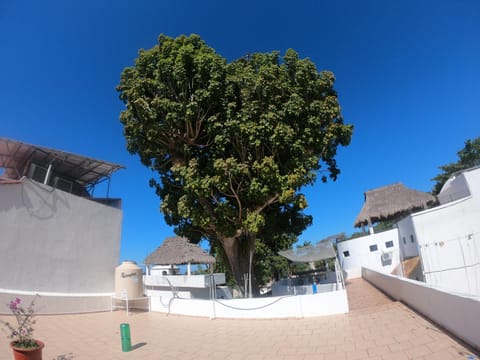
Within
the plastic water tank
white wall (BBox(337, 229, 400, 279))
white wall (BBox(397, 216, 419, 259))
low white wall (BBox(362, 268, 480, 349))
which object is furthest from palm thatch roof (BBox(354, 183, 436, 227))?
the plastic water tank

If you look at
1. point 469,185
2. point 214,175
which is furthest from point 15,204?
point 469,185

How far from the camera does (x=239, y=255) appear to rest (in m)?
13.0

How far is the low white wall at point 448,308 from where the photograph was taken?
187 inches

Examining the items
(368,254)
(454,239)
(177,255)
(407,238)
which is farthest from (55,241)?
(368,254)

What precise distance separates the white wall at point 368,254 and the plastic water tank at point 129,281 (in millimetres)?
17513

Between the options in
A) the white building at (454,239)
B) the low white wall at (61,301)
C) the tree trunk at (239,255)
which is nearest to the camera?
the low white wall at (61,301)

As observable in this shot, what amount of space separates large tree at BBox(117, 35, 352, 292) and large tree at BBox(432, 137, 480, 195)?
3171cm

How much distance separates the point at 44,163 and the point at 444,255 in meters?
21.9

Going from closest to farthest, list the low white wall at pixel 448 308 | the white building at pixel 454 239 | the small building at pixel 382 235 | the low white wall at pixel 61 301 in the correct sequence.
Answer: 1. the low white wall at pixel 448 308
2. the low white wall at pixel 61 301
3. the white building at pixel 454 239
4. the small building at pixel 382 235

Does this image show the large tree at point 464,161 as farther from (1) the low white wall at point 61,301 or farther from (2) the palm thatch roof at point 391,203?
(1) the low white wall at point 61,301

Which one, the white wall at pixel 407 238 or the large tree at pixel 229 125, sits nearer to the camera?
the large tree at pixel 229 125

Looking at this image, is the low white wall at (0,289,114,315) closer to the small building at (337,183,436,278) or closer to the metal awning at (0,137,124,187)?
the metal awning at (0,137,124,187)

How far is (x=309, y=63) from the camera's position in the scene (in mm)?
11633

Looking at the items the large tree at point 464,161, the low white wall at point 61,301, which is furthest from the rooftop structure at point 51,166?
the large tree at point 464,161
